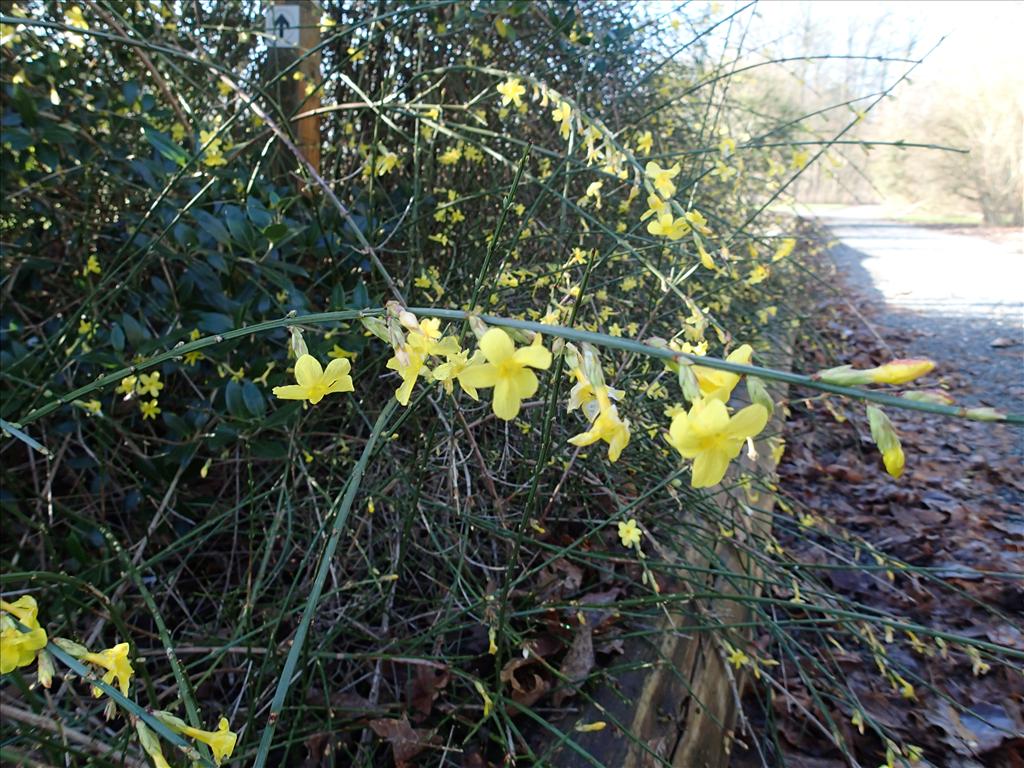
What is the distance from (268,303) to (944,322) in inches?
184

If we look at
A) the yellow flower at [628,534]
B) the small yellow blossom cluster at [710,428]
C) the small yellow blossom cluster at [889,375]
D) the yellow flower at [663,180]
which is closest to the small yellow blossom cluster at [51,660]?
the small yellow blossom cluster at [710,428]

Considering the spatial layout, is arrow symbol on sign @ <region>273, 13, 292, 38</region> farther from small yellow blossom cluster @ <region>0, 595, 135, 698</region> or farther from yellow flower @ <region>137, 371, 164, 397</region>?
small yellow blossom cluster @ <region>0, 595, 135, 698</region>

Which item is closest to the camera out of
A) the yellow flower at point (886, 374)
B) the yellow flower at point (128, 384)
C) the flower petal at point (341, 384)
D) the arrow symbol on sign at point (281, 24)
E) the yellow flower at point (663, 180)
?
the yellow flower at point (886, 374)

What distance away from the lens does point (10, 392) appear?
1628 millimetres

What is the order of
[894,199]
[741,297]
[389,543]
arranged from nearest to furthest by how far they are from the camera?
[389,543]
[741,297]
[894,199]

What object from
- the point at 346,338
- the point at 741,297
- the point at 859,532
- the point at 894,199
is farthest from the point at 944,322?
the point at 894,199

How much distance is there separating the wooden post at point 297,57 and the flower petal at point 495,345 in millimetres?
1865

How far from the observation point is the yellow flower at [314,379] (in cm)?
70

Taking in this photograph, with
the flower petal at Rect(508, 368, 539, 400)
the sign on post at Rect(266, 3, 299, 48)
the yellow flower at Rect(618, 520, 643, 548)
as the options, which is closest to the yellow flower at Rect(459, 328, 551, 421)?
the flower petal at Rect(508, 368, 539, 400)

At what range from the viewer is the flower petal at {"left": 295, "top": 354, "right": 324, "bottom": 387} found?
704 mm

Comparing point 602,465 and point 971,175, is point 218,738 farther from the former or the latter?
point 971,175

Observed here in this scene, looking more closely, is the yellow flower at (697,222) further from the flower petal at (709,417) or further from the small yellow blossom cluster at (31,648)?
the small yellow blossom cluster at (31,648)

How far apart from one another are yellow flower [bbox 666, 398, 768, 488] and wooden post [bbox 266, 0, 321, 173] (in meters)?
Answer: 1.98

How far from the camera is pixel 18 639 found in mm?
652
